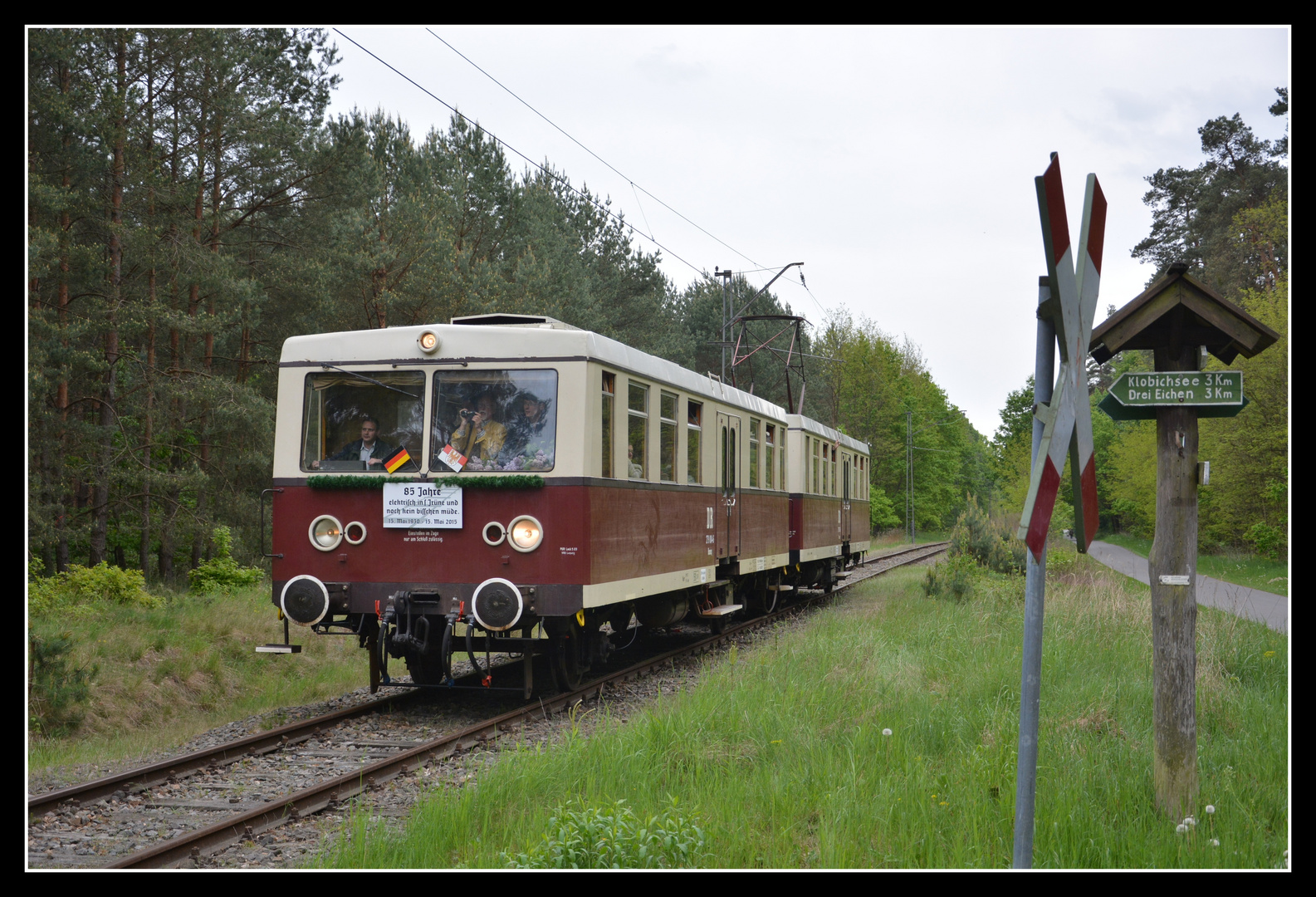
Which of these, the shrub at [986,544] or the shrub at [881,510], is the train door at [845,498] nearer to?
the shrub at [986,544]

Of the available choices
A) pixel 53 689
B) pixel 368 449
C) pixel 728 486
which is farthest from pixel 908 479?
pixel 53 689

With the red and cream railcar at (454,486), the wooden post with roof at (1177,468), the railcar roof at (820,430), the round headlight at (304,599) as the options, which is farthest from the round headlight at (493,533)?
the railcar roof at (820,430)

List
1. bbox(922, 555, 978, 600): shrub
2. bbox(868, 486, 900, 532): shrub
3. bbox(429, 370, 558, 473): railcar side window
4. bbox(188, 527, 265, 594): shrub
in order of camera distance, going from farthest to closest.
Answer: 1. bbox(868, 486, 900, 532): shrub
2. bbox(188, 527, 265, 594): shrub
3. bbox(922, 555, 978, 600): shrub
4. bbox(429, 370, 558, 473): railcar side window

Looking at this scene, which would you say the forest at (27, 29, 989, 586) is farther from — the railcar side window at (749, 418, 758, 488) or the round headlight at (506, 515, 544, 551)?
the round headlight at (506, 515, 544, 551)

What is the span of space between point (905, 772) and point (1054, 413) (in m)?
3.41

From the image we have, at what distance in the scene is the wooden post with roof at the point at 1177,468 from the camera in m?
5.30

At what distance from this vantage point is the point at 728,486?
41.9 ft

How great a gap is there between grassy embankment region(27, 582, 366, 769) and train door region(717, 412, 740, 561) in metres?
4.49

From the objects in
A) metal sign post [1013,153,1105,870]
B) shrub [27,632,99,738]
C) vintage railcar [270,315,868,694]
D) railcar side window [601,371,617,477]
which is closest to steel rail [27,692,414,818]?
vintage railcar [270,315,868,694]

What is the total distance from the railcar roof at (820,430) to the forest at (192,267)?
18.3 feet

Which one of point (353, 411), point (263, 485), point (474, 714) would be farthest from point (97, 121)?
point (474, 714)

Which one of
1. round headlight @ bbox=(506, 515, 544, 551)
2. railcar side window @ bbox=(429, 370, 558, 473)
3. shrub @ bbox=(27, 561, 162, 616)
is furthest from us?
shrub @ bbox=(27, 561, 162, 616)

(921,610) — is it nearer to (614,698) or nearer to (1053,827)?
(614,698)

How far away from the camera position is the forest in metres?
16.9
